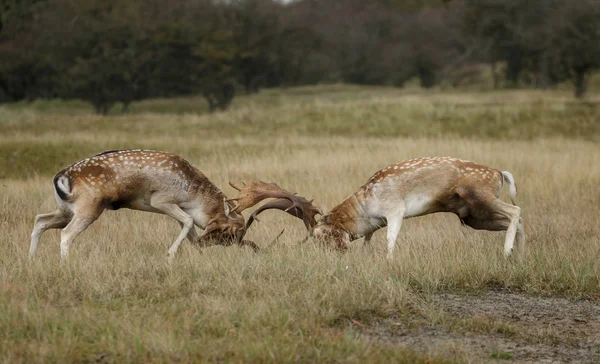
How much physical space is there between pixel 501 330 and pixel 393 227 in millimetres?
2535

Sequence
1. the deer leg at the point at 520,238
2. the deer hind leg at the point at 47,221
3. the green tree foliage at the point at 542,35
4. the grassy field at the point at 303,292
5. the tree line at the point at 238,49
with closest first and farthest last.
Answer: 1. the grassy field at the point at 303,292
2. the deer hind leg at the point at 47,221
3. the deer leg at the point at 520,238
4. the green tree foliage at the point at 542,35
5. the tree line at the point at 238,49

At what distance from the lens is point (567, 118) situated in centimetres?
2916

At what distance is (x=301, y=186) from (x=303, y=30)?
2137 inches

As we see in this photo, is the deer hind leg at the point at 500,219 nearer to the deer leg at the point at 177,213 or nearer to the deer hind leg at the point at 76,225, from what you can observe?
the deer leg at the point at 177,213

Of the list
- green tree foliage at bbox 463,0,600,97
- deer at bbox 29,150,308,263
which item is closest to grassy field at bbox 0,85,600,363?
deer at bbox 29,150,308,263

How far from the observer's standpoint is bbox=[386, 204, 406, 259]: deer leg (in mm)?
8606

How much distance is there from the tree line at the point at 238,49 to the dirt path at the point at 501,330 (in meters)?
42.3

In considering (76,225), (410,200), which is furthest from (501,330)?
(76,225)

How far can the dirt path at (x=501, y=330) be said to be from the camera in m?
5.82

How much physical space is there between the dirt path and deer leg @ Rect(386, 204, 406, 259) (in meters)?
1.33

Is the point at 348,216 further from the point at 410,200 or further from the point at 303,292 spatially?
the point at 303,292

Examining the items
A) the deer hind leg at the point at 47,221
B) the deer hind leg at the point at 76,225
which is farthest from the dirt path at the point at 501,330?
the deer hind leg at the point at 47,221

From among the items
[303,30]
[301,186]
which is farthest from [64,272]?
A: [303,30]

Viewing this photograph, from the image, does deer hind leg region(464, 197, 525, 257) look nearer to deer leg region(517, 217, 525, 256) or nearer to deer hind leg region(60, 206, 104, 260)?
deer leg region(517, 217, 525, 256)
